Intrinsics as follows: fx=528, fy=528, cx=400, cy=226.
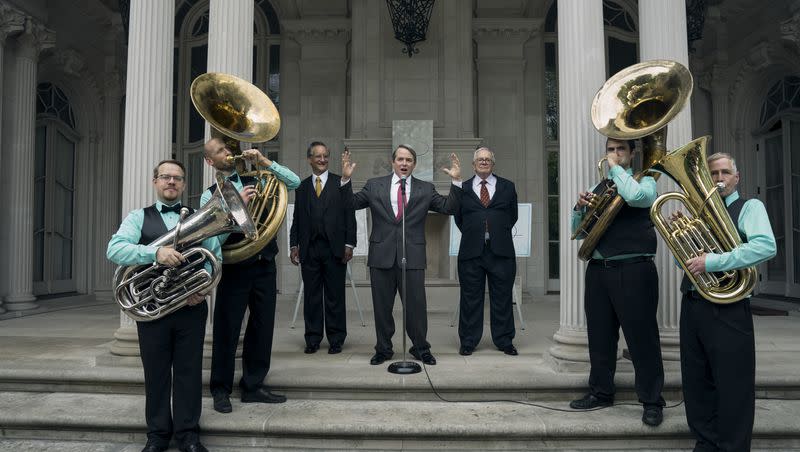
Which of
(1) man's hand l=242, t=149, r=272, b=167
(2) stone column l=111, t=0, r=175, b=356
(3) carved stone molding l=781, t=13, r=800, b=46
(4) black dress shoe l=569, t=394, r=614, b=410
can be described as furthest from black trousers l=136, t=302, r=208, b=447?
(3) carved stone molding l=781, t=13, r=800, b=46

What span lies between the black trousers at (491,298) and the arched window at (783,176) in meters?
6.88

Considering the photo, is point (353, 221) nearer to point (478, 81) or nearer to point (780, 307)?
point (478, 81)

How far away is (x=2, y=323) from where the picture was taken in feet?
24.5

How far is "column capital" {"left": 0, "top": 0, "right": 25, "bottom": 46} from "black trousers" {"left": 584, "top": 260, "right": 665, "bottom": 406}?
9.20m

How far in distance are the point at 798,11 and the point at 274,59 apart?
9.22 metres

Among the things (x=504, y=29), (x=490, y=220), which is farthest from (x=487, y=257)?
(x=504, y=29)

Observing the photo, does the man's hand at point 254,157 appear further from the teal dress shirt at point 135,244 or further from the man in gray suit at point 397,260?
the man in gray suit at point 397,260

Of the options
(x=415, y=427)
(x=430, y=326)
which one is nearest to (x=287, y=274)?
(x=430, y=326)

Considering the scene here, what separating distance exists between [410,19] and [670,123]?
5977mm

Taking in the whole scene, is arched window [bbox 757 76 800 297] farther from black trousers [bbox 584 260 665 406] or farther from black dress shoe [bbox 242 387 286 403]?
black dress shoe [bbox 242 387 286 403]

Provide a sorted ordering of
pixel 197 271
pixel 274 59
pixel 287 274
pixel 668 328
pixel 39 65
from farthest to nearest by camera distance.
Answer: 1. pixel 274 59
2. pixel 287 274
3. pixel 39 65
4. pixel 668 328
5. pixel 197 271

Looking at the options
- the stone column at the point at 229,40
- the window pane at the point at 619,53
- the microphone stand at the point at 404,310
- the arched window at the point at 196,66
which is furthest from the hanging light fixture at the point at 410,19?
the microphone stand at the point at 404,310

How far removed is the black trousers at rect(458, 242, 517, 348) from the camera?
512cm

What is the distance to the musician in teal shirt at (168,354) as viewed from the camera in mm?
3148
